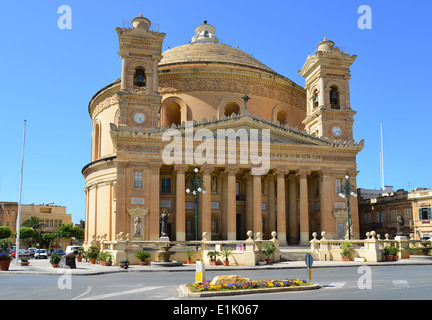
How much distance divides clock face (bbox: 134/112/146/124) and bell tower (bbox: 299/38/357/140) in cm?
1829

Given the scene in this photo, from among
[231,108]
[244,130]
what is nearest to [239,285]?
[244,130]

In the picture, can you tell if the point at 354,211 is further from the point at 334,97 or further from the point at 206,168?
the point at 206,168

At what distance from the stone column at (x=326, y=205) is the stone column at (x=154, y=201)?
51.9ft

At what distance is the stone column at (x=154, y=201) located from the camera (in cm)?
4125

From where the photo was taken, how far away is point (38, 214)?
390 feet

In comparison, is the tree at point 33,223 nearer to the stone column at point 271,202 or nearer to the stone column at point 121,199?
the stone column at point 121,199

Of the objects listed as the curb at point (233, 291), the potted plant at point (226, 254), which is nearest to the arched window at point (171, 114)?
the potted plant at point (226, 254)

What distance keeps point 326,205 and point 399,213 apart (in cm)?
1438

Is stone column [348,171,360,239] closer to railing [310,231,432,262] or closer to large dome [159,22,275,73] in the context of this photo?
railing [310,231,432,262]

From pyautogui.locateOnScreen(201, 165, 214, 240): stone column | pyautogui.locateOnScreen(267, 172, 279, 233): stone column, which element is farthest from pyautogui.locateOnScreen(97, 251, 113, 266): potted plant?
pyautogui.locateOnScreen(267, 172, 279, 233): stone column

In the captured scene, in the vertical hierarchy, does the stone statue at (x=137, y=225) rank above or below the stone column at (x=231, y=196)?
below

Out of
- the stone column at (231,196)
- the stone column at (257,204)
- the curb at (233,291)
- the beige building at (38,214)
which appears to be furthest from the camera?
the beige building at (38,214)

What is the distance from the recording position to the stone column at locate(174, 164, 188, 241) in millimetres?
42188
